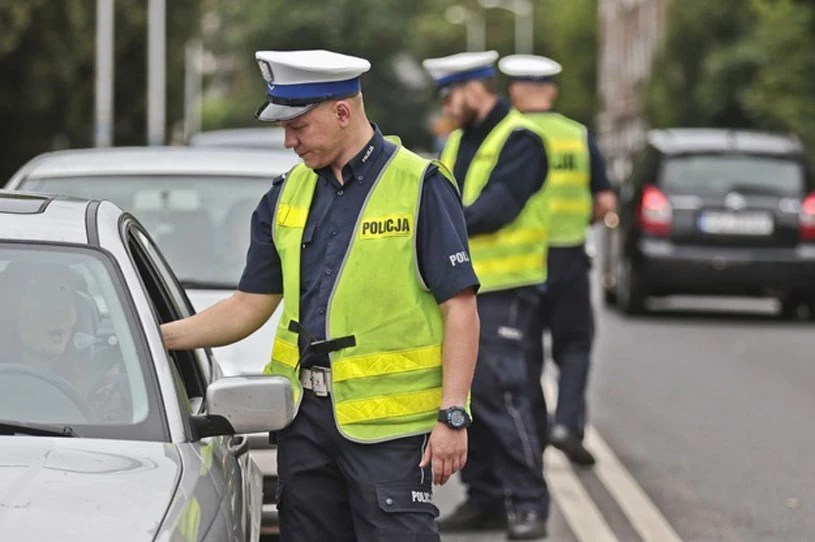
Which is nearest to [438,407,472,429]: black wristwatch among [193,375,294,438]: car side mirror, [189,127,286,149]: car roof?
[193,375,294,438]: car side mirror

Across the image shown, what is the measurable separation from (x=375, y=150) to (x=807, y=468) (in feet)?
18.0

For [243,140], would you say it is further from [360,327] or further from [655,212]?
[360,327]

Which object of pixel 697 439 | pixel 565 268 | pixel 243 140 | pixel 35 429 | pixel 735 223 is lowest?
pixel 735 223

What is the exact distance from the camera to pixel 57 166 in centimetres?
830

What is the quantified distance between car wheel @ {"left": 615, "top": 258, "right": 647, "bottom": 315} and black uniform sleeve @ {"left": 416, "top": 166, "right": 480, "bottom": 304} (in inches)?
537

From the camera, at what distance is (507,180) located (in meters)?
7.92

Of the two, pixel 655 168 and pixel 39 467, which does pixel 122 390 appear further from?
pixel 655 168

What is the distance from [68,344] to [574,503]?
14.7ft

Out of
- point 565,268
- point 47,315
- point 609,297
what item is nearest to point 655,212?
point 609,297

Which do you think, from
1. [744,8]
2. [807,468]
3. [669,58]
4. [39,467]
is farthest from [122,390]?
[669,58]

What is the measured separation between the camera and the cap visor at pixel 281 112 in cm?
490

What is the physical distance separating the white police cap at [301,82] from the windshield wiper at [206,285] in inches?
115

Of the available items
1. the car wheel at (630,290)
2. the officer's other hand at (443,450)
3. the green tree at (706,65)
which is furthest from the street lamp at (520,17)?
the officer's other hand at (443,450)

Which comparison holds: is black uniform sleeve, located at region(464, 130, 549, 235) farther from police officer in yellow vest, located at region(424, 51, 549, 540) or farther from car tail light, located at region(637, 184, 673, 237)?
car tail light, located at region(637, 184, 673, 237)
